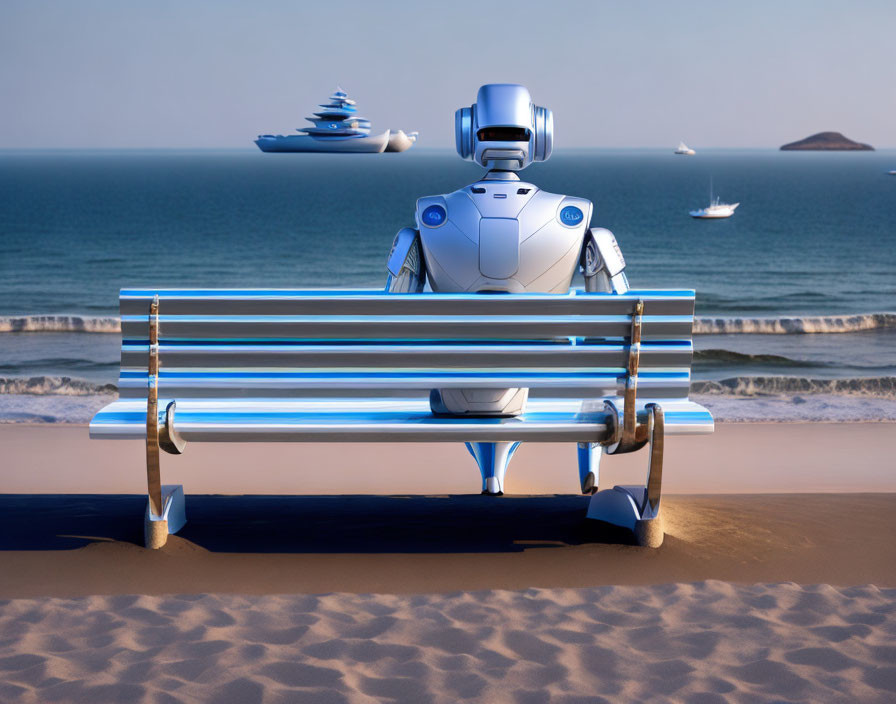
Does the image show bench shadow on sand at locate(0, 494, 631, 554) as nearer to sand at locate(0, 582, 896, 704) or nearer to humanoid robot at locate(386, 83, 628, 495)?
humanoid robot at locate(386, 83, 628, 495)

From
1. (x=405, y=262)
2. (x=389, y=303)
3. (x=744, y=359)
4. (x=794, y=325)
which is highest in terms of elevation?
(x=405, y=262)

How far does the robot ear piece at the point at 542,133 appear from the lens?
16.5ft

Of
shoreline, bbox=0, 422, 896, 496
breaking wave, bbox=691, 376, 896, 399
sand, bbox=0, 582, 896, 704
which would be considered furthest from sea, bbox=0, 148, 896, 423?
sand, bbox=0, 582, 896, 704

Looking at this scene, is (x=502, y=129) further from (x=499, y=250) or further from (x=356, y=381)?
(x=356, y=381)

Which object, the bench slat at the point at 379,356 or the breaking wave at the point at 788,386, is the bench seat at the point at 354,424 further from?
the breaking wave at the point at 788,386

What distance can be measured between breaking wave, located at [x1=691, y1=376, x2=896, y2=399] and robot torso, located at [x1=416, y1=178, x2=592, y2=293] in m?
7.62

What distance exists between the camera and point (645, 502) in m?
4.11

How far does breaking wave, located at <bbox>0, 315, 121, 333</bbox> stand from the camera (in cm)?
1834

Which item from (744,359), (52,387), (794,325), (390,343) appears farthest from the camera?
(794,325)

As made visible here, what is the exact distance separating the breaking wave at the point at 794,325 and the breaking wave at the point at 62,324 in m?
9.40

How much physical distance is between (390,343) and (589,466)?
159 centimetres

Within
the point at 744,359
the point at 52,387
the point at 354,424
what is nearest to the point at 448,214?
the point at 354,424

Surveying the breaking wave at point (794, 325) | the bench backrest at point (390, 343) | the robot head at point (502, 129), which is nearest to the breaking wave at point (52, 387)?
the robot head at point (502, 129)

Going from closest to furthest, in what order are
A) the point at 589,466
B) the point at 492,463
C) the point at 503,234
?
the point at 503,234
the point at 589,466
the point at 492,463
